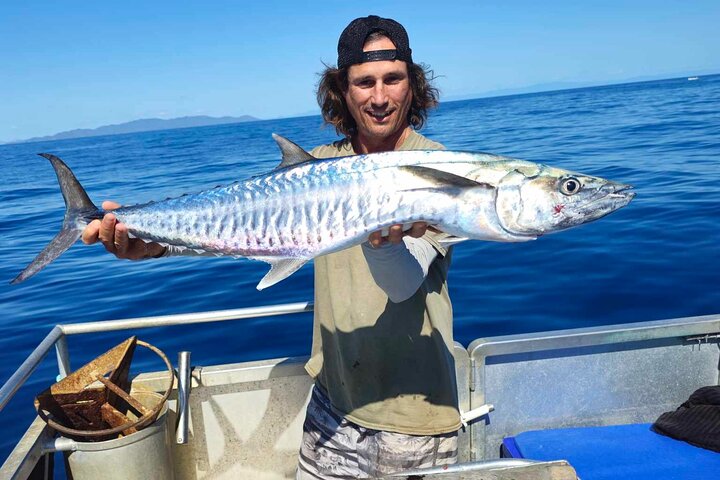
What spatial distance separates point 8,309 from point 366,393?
26.9ft

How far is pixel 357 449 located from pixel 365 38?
73.9 inches

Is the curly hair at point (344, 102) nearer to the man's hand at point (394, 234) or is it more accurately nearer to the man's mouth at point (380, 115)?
the man's mouth at point (380, 115)

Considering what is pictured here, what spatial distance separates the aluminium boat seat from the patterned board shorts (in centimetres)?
109

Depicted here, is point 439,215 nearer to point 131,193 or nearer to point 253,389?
point 253,389

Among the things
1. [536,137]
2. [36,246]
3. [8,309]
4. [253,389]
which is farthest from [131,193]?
[253,389]

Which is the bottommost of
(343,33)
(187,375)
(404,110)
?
(187,375)

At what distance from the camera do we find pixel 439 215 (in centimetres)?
229

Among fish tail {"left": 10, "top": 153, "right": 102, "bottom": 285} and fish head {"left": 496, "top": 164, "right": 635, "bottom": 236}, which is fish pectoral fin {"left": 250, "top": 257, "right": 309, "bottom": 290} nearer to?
fish head {"left": 496, "top": 164, "right": 635, "bottom": 236}

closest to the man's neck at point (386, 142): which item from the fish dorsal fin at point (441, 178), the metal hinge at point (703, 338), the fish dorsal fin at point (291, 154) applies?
the fish dorsal fin at point (291, 154)

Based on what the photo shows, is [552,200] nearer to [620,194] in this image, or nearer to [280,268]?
[620,194]

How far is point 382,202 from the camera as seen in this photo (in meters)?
2.34

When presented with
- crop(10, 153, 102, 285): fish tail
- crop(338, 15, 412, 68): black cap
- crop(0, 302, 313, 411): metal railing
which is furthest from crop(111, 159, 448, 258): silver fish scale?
crop(0, 302, 313, 411): metal railing

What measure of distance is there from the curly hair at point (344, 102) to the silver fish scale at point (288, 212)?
609 mm

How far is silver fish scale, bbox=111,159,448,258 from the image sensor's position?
2.34 metres
